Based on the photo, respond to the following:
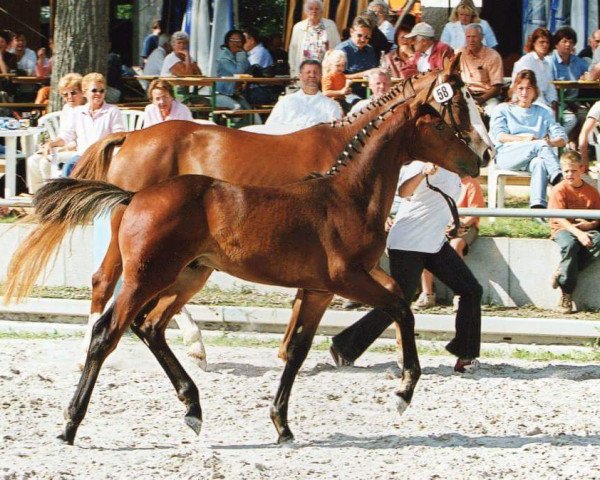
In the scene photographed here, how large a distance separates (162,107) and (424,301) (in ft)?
8.83

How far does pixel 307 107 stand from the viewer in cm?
1060

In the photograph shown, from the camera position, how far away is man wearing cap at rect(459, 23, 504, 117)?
13508 mm

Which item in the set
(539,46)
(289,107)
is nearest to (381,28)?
(539,46)

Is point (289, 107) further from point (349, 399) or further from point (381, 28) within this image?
point (381, 28)

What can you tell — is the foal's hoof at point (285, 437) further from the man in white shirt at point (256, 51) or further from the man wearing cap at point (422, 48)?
the man in white shirt at point (256, 51)

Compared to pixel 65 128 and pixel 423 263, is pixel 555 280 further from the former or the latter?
pixel 65 128

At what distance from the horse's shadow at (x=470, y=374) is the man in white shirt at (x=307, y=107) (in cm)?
243

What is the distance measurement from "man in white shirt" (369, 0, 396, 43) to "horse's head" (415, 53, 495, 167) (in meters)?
7.84

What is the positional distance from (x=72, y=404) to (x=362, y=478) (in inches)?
61.5

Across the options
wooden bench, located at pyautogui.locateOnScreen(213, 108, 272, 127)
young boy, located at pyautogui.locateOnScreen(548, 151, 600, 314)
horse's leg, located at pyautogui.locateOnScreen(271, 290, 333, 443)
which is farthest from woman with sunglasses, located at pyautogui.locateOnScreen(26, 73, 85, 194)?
horse's leg, located at pyautogui.locateOnScreen(271, 290, 333, 443)

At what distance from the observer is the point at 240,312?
10.2m

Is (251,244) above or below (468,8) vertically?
below

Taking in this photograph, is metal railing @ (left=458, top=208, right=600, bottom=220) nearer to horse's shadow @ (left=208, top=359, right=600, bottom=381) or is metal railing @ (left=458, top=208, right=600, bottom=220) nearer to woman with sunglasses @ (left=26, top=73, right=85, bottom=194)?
horse's shadow @ (left=208, top=359, right=600, bottom=381)

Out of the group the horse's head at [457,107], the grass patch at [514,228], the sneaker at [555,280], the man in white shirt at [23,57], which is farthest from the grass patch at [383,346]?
the man in white shirt at [23,57]
